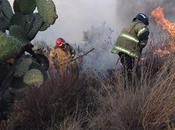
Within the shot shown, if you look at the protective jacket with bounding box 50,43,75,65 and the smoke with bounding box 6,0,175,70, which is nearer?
the protective jacket with bounding box 50,43,75,65

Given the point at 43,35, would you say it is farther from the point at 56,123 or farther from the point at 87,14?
the point at 56,123

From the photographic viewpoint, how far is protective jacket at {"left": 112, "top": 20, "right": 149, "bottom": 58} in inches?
388

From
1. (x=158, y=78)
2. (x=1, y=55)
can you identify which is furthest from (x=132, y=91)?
(x=1, y=55)

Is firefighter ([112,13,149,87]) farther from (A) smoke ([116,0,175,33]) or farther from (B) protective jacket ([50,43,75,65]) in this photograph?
(A) smoke ([116,0,175,33])

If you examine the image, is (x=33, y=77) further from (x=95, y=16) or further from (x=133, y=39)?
(x=95, y=16)

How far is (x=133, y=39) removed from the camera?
394 inches

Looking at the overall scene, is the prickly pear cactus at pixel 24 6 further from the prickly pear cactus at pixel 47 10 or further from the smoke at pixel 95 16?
the smoke at pixel 95 16

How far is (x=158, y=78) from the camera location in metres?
6.48

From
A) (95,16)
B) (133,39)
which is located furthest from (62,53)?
(95,16)

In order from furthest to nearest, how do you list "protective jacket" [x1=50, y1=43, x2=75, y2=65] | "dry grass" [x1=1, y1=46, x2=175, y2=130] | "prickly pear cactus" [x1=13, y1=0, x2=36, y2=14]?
"protective jacket" [x1=50, y1=43, x2=75, y2=65]
"dry grass" [x1=1, y1=46, x2=175, y2=130]
"prickly pear cactus" [x1=13, y1=0, x2=36, y2=14]

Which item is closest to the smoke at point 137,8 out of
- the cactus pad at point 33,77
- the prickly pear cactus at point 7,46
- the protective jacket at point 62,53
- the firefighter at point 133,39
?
the protective jacket at point 62,53

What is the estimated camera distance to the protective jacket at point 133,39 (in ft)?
32.3

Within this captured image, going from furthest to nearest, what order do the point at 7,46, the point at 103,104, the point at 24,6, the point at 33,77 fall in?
the point at 103,104, the point at 24,6, the point at 33,77, the point at 7,46

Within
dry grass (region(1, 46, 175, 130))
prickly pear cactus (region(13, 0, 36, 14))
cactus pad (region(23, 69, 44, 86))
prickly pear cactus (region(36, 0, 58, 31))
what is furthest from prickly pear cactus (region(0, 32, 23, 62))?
dry grass (region(1, 46, 175, 130))
